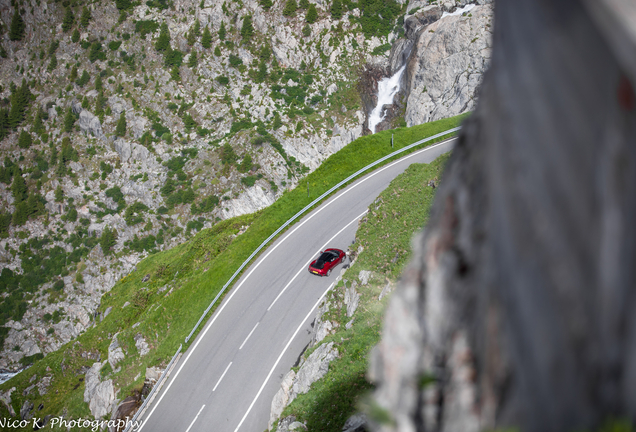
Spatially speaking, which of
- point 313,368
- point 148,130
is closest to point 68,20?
point 148,130

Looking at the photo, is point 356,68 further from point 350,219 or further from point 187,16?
point 350,219

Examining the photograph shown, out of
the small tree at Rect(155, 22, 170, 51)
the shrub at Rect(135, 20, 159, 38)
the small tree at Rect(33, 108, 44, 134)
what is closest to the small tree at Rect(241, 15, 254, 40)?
the small tree at Rect(155, 22, 170, 51)

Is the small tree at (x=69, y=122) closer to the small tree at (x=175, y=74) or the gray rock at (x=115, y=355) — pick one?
the small tree at (x=175, y=74)

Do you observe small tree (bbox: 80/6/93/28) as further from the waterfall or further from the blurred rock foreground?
the blurred rock foreground

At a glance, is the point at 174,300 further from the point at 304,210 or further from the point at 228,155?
the point at 228,155

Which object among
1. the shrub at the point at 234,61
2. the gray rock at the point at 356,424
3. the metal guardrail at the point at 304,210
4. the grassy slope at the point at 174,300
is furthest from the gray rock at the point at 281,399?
the shrub at the point at 234,61

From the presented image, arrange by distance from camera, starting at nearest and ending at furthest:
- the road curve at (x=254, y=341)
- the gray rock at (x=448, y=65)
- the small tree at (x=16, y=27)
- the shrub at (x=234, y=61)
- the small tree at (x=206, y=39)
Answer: the road curve at (x=254, y=341), the gray rock at (x=448, y=65), the shrub at (x=234, y=61), the small tree at (x=206, y=39), the small tree at (x=16, y=27)

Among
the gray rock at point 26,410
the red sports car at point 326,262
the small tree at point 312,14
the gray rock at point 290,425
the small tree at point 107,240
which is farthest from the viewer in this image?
the small tree at point 312,14
